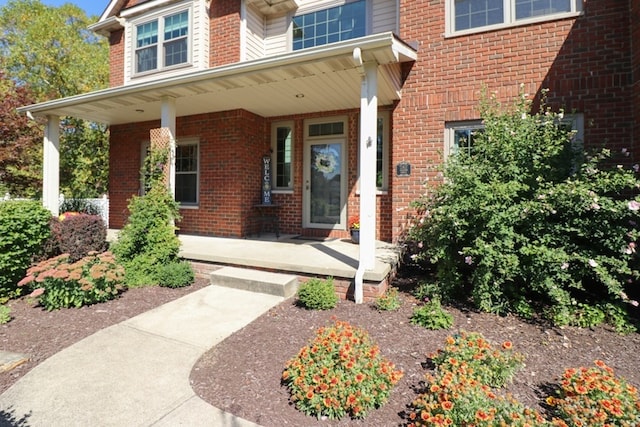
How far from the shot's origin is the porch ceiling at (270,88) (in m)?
4.45

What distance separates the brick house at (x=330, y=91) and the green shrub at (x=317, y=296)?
0.94 m

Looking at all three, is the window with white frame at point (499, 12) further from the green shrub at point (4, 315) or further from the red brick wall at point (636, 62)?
the green shrub at point (4, 315)

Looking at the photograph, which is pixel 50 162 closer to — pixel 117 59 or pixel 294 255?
pixel 117 59

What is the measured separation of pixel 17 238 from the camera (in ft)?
14.9

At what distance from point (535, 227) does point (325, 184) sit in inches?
175

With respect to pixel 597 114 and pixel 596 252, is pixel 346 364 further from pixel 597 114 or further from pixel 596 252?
pixel 597 114

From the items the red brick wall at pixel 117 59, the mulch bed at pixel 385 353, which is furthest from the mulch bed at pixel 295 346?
the red brick wall at pixel 117 59

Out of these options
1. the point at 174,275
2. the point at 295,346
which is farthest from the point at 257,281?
the point at 295,346

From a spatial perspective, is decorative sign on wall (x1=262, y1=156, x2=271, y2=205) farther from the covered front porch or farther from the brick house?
the covered front porch

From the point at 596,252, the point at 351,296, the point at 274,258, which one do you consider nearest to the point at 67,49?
the point at 274,258

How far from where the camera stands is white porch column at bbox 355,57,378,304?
4.33 m

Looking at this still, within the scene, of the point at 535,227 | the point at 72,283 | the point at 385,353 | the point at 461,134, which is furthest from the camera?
the point at 461,134

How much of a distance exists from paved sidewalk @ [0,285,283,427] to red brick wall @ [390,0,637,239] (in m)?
3.91

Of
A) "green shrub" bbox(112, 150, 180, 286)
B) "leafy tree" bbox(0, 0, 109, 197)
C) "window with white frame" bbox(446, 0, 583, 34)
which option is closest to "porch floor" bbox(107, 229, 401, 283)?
"green shrub" bbox(112, 150, 180, 286)
